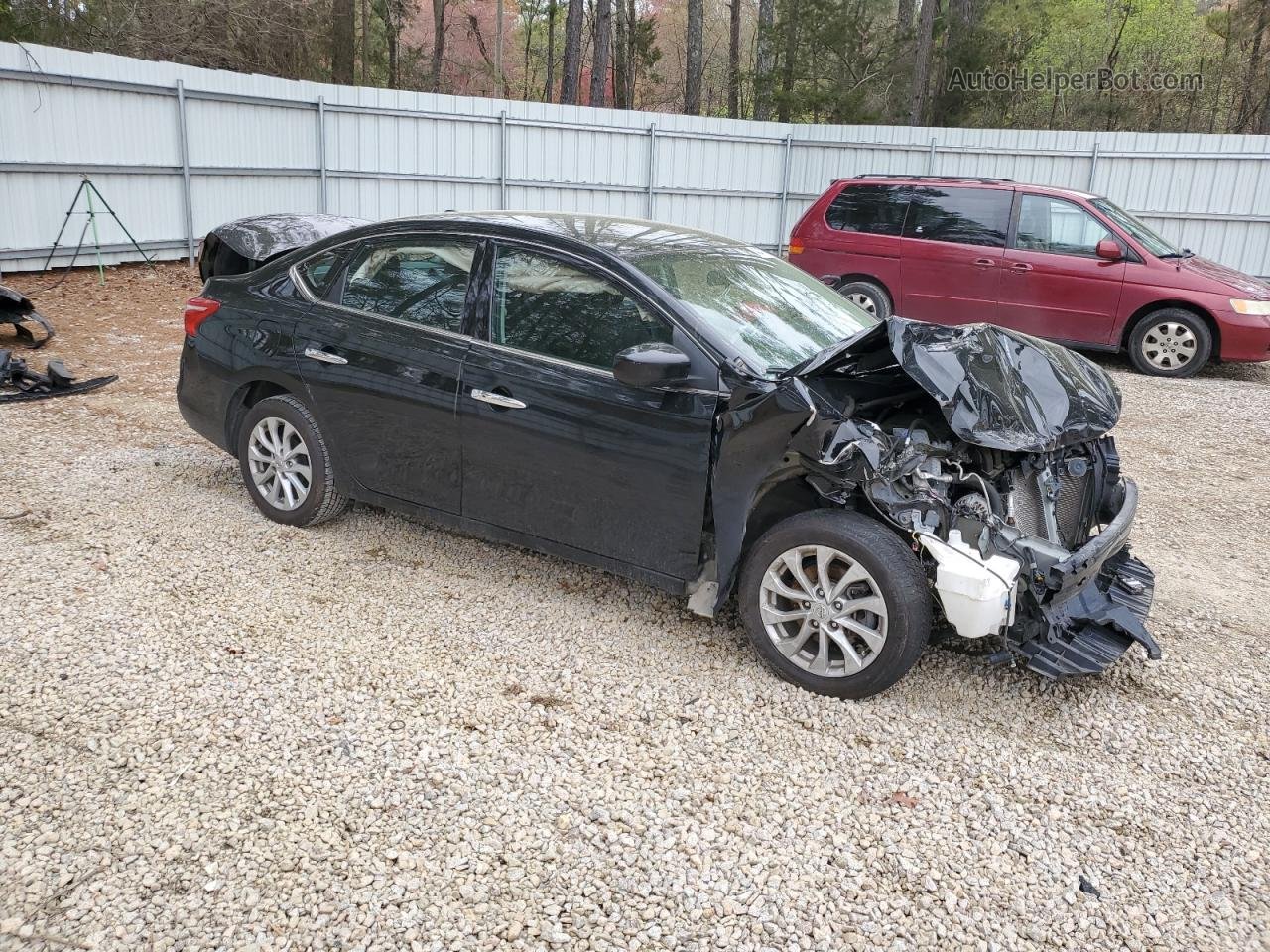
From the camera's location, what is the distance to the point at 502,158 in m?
16.0

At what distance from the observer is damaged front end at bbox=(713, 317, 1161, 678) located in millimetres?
3391

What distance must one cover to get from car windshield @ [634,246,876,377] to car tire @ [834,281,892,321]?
6540 millimetres

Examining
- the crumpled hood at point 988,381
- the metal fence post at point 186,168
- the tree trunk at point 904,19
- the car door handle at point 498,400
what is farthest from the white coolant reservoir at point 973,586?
the tree trunk at point 904,19

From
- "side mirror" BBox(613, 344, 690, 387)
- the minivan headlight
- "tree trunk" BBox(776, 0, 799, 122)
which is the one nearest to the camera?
"side mirror" BBox(613, 344, 690, 387)

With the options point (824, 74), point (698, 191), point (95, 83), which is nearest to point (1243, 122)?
point (824, 74)

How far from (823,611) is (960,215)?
8.31 m

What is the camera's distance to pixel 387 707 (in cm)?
353

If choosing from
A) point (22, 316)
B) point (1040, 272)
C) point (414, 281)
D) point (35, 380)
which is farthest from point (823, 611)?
point (22, 316)

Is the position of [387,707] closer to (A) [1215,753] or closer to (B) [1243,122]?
(A) [1215,753]

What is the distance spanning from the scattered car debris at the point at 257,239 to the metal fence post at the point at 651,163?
10.2 meters

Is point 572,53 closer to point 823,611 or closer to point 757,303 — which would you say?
point 757,303

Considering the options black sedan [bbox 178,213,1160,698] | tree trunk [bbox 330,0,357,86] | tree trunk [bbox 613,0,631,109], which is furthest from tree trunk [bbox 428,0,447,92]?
black sedan [bbox 178,213,1160,698]

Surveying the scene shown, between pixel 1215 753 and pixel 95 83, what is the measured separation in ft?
42.8

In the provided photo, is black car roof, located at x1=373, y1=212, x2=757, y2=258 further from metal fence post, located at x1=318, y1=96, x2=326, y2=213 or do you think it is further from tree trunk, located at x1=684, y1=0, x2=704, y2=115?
tree trunk, located at x1=684, y1=0, x2=704, y2=115
